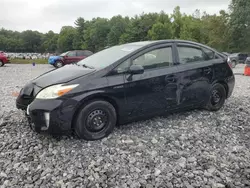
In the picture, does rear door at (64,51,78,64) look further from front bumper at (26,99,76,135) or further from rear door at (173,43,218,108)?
front bumper at (26,99,76,135)

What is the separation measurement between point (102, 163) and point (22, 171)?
986 mm

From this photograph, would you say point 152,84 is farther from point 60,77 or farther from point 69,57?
point 69,57

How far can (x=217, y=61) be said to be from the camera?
4652 mm

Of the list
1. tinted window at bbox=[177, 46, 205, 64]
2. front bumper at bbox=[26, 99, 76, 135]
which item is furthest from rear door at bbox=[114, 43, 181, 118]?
front bumper at bbox=[26, 99, 76, 135]

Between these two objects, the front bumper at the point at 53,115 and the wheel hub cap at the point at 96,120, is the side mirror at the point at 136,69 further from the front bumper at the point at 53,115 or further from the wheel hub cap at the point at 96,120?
the front bumper at the point at 53,115

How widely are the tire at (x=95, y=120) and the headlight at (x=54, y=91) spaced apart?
0.35 m

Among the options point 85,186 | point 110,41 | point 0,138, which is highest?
point 110,41

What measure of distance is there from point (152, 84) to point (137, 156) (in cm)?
127

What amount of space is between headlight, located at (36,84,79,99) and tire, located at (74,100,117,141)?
350 millimetres

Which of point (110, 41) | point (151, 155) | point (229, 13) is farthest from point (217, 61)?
point (110, 41)

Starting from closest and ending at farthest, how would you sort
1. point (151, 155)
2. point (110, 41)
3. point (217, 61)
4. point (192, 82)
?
point (151, 155)
point (192, 82)
point (217, 61)
point (110, 41)

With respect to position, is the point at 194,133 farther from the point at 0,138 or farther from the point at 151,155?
the point at 0,138

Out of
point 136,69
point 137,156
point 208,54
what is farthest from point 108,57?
point 208,54

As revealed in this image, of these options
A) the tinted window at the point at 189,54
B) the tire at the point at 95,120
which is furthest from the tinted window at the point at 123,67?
the tinted window at the point at 189,54
